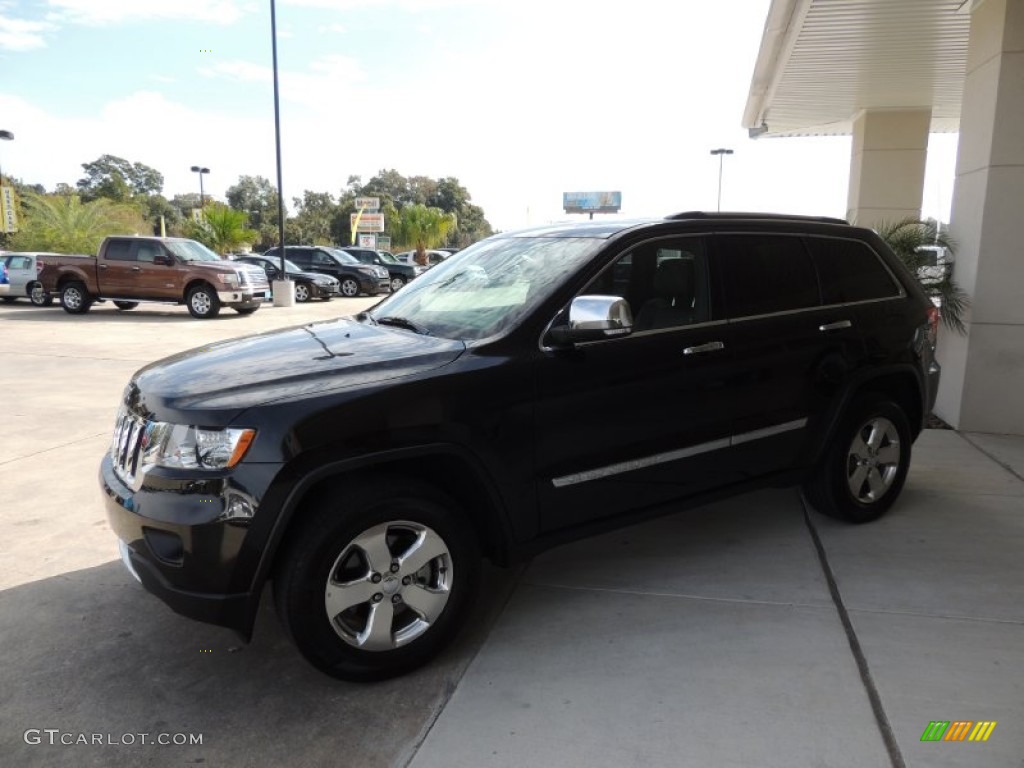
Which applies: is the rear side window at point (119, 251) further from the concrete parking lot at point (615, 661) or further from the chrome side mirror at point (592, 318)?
the chrome side mirror at point (592, 318)

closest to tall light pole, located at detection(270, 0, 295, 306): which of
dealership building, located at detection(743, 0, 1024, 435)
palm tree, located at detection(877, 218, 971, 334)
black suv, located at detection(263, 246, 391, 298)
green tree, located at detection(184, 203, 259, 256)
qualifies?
black suv, located at detection(263, 246, 391, 298)

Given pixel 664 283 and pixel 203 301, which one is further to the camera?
pixel 203 301

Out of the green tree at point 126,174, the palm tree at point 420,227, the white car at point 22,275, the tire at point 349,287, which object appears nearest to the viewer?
the white car at point 22,275

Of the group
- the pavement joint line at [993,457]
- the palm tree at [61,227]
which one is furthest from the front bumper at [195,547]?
the palm tree at [61,227]

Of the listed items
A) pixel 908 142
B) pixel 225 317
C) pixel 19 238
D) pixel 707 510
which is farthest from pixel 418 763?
pixel 19 238

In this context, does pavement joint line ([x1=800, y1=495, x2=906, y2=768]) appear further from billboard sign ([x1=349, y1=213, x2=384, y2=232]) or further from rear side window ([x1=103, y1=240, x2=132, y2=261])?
billboard sign ([x1=349, y1=213, x2=384, y2=232])

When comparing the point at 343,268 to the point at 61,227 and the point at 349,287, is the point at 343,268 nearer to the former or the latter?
the point at 349,287

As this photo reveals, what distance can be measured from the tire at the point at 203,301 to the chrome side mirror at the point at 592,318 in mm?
15962

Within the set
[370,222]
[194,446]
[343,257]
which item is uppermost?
[370,222]

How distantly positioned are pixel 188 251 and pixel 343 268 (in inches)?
297

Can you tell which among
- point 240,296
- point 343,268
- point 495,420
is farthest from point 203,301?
point 495,420

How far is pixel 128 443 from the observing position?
298 cm

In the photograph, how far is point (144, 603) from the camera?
360 cm

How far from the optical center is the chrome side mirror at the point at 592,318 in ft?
9.94
